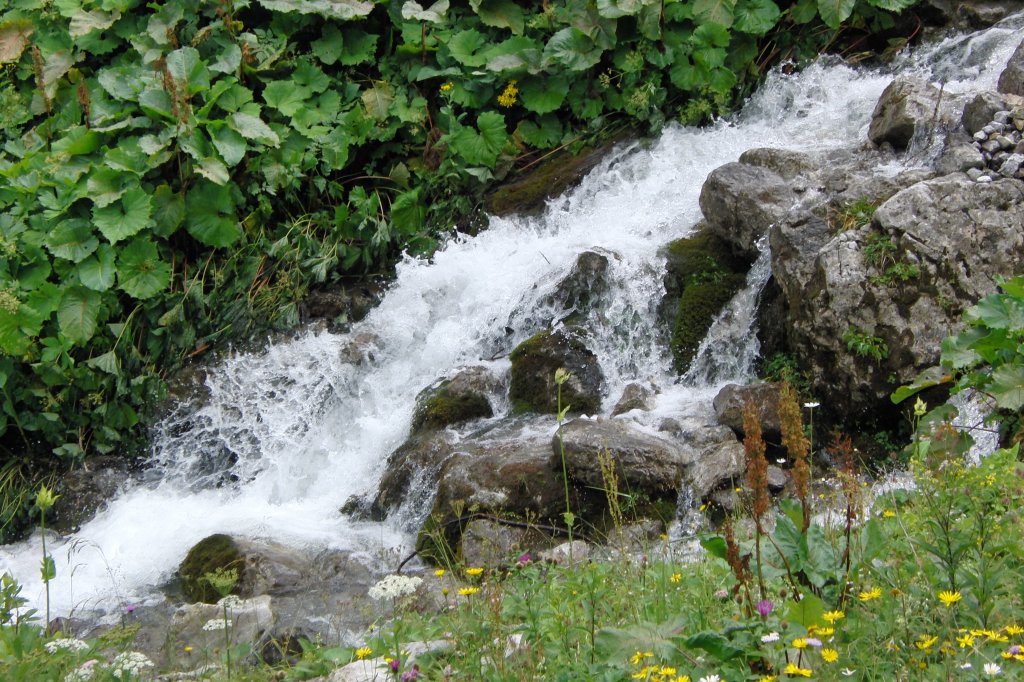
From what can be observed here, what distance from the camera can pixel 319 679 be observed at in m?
2.52

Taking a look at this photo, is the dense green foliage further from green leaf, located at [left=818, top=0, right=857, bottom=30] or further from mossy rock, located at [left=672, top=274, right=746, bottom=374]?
mossy rock, located at [left=672, top=274, right=746, bottom=374]

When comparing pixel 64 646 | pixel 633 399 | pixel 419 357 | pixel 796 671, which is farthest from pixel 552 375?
pixel 796 671

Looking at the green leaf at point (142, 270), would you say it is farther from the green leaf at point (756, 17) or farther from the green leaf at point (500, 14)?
the green leaf at point (756, 17)

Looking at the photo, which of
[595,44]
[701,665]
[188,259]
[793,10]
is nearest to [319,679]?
[701,665]

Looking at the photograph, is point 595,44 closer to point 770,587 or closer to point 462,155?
point 462,155

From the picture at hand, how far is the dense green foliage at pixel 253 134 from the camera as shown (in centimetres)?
687

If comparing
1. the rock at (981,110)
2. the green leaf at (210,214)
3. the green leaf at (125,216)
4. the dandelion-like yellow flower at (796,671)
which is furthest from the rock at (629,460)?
the green leaf at (125,216)

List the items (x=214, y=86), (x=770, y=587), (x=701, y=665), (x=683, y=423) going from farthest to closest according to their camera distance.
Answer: (x=214, y=86) → (x=683, y=423) → (x=770, y=587) → (x=701, y=665)

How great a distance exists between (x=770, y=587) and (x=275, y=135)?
19.8 ft

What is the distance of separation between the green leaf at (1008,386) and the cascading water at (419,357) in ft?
6.47

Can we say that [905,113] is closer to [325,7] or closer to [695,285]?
[695,285]

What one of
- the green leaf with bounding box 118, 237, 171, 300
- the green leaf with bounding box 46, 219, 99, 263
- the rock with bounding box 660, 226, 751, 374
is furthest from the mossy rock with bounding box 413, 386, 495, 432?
the green leaf with bounding box 46, 219, 99, 263

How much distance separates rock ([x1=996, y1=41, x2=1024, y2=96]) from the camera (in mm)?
6328

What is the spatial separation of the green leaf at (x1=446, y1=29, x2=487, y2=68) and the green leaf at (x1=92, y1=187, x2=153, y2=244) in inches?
102
